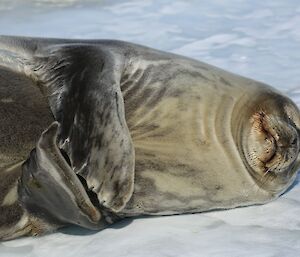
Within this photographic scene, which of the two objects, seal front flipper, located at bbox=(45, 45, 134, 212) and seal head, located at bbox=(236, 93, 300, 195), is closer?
seal front flipper, located at bbox=(45, 45, 134, 212)

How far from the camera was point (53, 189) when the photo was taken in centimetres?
247

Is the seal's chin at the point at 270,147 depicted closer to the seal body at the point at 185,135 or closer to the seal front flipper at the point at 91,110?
the seal body at the point at 185,135

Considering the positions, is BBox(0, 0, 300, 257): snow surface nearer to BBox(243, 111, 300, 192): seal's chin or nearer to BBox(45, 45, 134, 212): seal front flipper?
BBox(243, 111, 300, 192): seal's chin

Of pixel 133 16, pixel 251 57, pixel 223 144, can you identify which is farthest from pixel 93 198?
pixel 133 16

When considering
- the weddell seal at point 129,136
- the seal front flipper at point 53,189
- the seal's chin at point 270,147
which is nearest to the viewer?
the seal front flipper at point 53,189

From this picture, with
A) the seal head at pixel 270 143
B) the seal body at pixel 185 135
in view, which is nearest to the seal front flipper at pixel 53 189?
the seal body at pixel 185 135

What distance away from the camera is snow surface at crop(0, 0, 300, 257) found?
2559 mm

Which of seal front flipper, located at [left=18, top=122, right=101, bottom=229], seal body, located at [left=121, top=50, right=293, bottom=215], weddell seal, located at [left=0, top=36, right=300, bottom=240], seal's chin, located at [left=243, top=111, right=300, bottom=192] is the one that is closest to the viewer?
seal front flipper, located at [left=18, top=122, right=101, bottom=229]

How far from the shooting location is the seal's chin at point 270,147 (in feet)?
9.45

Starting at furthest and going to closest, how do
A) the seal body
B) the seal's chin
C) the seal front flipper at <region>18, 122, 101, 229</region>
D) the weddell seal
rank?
the seal's chin, the seal body, the weddell seal, the seal front flipper at <region>18, 122, 101, 229</region>

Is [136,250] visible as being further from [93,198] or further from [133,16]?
[133,16]

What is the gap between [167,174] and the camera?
278 centimetres

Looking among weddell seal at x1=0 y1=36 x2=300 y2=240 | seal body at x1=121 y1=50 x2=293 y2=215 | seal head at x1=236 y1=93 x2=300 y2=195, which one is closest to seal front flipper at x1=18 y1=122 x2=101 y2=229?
weddell seal at x1=0 y1=36 x2=300 y2=240

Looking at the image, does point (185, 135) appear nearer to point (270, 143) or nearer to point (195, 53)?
point (270, 143)
